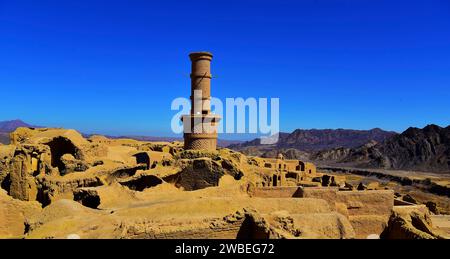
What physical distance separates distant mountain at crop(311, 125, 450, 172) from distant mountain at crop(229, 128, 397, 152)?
5997 cm

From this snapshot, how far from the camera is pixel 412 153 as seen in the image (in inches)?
3113

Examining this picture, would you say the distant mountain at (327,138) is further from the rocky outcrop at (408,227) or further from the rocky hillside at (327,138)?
the rocky outcrop at (408,227)

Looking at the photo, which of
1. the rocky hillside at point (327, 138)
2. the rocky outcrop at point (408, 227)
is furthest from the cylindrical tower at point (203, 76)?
the rocky hillside at point (327, 138)

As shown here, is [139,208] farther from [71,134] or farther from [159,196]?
[71,134]

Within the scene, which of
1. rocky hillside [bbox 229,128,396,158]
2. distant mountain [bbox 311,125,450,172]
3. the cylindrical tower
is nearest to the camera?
the cylindrical tower

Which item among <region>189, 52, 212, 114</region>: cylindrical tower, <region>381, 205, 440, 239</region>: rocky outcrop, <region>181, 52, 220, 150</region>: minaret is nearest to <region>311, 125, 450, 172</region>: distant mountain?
<region>181, 52, 220, 150</region>: minaret

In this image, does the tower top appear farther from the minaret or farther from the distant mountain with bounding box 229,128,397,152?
the distant mountain with bounding box 229,128,397,152

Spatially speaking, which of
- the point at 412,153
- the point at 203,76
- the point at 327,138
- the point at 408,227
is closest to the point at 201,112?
the point at 203,76

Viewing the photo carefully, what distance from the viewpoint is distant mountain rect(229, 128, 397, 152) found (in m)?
152

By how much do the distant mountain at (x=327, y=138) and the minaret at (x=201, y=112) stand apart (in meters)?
125

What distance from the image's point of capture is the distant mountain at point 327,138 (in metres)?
152

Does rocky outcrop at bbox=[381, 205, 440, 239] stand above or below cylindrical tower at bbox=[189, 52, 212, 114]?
below
